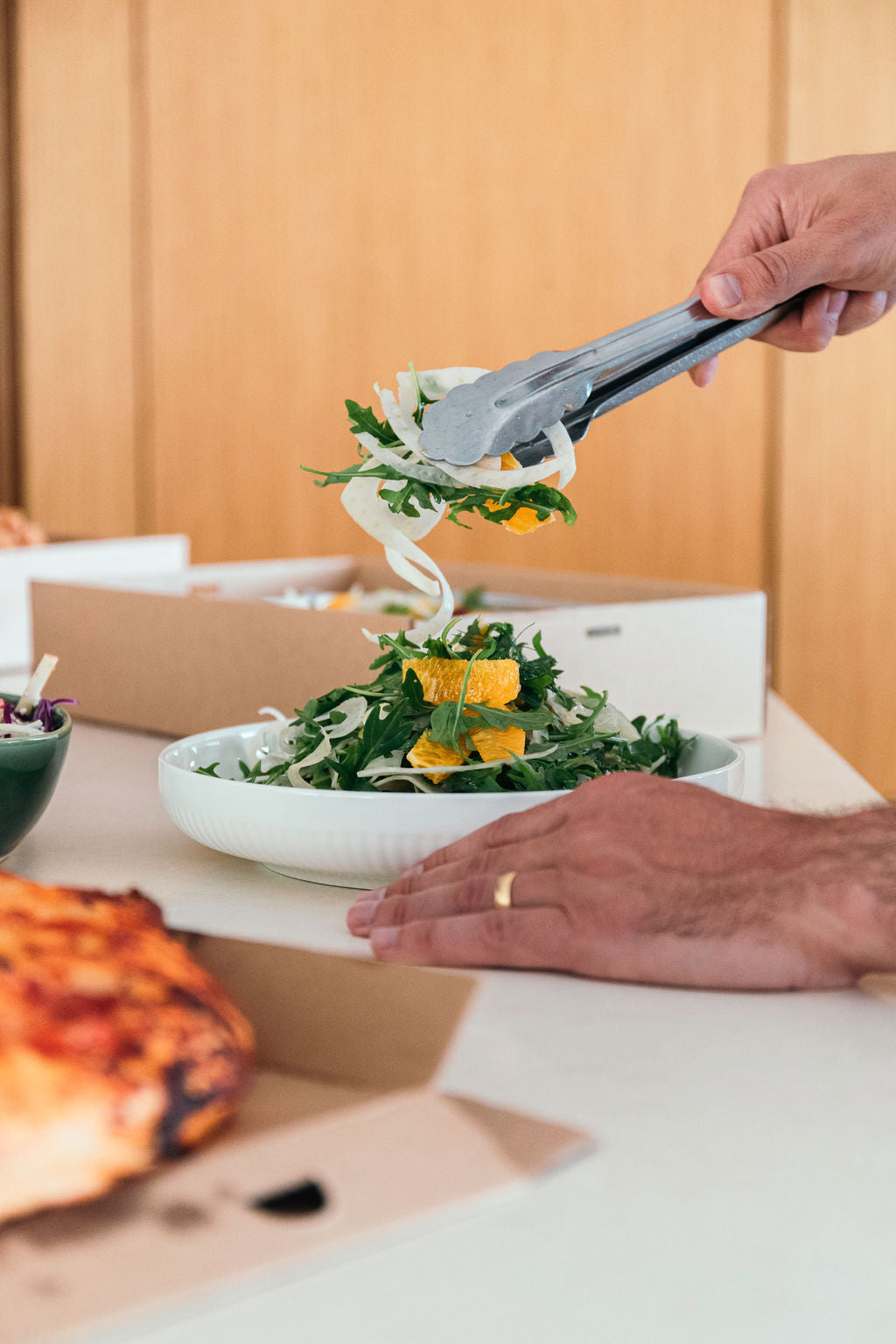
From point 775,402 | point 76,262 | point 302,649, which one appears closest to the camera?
point 302,649

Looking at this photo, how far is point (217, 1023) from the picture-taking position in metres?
0.51

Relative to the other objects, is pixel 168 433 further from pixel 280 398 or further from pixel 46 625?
pixel 46 625

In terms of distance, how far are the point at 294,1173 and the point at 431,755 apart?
44 cm

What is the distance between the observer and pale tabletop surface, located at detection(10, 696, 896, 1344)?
38cm

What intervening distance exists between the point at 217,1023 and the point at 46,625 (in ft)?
3.93

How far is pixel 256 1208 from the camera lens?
1.33ft

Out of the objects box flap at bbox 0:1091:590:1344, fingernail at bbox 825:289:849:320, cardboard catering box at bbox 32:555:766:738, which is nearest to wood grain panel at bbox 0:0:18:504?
cardboard catering box at bbox 32:555:766:738

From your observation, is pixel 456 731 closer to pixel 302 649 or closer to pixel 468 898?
pixel 468 898

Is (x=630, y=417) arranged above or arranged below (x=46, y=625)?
A: above

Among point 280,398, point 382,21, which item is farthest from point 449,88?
point 280,398

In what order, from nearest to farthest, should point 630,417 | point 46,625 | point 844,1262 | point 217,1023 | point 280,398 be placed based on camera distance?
point 844,1262 < point 217,1023 < point 46,625 < point 630,417 < point 280,398

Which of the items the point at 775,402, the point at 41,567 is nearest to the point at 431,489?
the point at 41,567

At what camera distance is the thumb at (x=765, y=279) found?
3.36ft

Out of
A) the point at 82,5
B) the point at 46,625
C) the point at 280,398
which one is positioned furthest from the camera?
the point at 82,5
